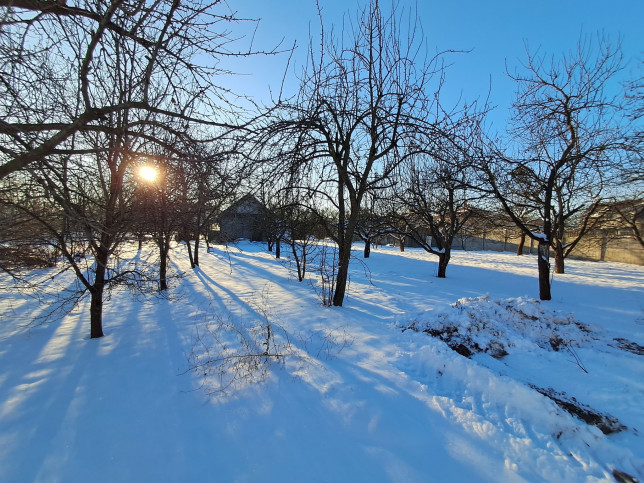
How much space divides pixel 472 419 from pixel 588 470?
81cm

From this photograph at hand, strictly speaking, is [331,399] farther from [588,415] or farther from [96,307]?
[96,307]

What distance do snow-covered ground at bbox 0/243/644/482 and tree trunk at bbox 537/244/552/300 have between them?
2.09 meters

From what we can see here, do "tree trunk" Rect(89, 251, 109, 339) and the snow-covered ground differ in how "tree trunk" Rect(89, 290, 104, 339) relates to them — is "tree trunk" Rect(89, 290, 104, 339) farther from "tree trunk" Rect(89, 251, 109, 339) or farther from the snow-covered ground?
the snow-covered ground

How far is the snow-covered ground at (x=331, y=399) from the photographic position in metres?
2.25

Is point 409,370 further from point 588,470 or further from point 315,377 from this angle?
point 588,470

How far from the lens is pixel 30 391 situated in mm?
3543

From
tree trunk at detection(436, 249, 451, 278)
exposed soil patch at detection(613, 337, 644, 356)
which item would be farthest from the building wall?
exposed soil patch at detection(613, 337, 644, 356)

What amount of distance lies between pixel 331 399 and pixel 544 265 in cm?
835

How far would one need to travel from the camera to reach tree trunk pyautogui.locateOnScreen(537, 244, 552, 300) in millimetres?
8156

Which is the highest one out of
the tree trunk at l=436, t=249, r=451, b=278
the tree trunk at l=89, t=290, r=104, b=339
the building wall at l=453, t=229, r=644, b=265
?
the building wall at l=453, t=229, r=644, b=265

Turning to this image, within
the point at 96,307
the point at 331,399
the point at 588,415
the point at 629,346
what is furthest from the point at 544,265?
the point at 96,307

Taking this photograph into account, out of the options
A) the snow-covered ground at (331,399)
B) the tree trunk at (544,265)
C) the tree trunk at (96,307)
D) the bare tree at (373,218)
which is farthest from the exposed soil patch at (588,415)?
the tree trunk at (96,307)

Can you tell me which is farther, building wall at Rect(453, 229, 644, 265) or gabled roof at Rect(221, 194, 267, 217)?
building wall at Rect(453, 229, 644, 265)

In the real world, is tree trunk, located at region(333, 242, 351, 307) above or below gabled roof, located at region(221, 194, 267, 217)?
below
